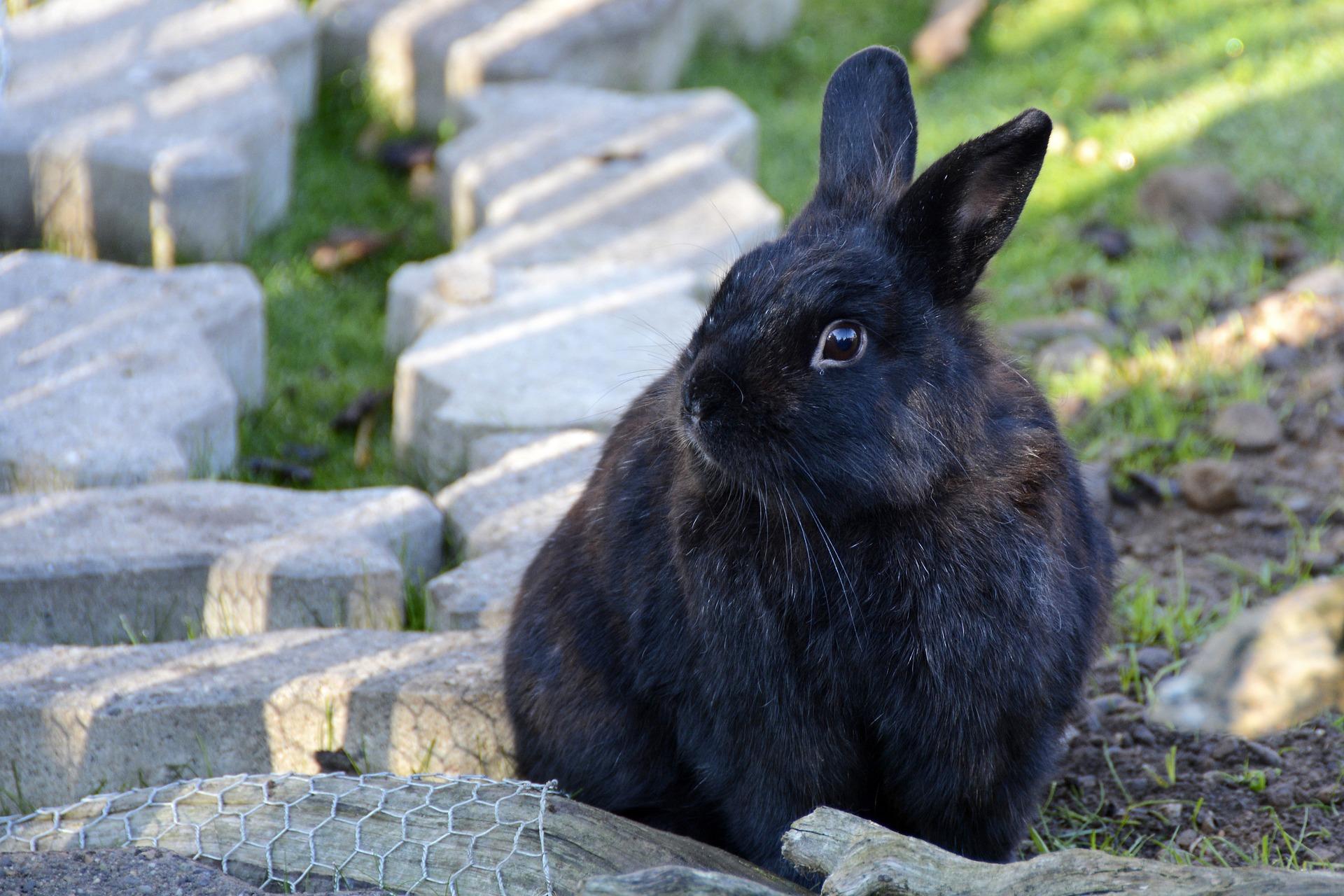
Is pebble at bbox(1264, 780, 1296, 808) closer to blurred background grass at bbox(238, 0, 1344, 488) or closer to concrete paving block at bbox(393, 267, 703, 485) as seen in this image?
blurred background grass at bbox(238, 0, 1344, 488)

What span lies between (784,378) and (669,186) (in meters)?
4.11

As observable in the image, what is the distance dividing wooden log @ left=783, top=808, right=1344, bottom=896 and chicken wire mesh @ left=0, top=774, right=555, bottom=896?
0.57 meters

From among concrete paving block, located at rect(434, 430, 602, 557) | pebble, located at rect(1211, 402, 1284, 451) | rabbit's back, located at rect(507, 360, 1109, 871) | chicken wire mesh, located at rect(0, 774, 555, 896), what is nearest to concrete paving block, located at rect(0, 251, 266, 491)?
concrete paving block, located at rect(434, 430, 602, 557)

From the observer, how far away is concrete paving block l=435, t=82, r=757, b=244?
6.45 m

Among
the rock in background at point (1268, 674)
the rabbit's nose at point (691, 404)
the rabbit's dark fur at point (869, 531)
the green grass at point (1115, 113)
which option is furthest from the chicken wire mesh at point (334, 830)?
the green grass at point (1115, 113)

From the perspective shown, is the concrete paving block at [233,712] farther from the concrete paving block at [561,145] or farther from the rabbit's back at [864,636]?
the concrete paving block at [561,145]

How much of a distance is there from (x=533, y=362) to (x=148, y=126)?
2.38 metres

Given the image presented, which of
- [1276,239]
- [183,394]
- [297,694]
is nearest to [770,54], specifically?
[1276,239]

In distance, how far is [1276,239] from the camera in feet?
18.9

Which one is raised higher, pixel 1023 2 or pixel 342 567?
pixel 1023 2

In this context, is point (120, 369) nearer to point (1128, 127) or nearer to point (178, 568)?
point (178, 568)

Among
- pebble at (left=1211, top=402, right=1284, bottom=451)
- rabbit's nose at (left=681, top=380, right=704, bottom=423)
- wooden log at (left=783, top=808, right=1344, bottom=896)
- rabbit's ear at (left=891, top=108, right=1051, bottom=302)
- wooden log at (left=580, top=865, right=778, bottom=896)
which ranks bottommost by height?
pebble at (left=1211, top=402, right=1284, bottom=451)

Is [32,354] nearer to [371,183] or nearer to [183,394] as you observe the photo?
[183,394]

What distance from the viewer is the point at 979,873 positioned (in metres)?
2.34
